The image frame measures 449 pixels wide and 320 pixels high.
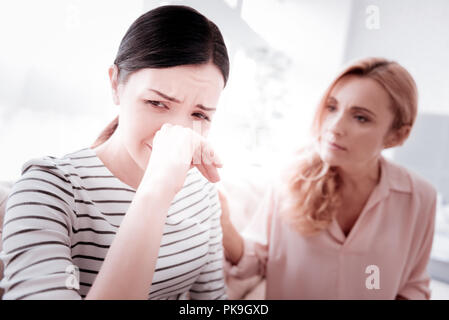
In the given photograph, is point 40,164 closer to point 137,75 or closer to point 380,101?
point 137,75

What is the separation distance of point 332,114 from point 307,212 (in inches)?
11.1

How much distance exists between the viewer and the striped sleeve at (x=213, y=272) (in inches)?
24.6

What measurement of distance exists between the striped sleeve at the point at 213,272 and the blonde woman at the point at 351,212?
8cm

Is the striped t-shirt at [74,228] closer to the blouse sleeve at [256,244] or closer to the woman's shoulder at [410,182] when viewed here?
the blouse sleeve at [256,244]

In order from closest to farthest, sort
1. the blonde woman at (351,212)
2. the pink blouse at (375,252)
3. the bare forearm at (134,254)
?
the bare forearm at (134,254), the blonde woman at (351,212), the pink blouse at (375,252)

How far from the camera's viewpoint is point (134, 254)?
1.09 feet

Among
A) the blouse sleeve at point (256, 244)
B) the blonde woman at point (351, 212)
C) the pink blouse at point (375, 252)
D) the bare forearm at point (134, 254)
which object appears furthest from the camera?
the blouse sleeve at point (256, 244)

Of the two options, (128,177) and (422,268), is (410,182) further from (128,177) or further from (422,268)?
(128,177)

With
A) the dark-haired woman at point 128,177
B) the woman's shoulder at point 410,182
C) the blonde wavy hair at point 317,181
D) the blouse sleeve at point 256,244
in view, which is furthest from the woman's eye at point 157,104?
the woman's shoulder at point 410,182

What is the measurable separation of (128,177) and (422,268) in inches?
29.6

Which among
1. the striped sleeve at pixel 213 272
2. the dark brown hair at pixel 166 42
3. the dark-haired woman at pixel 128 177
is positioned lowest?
the striped sleeve at pixel 213 272

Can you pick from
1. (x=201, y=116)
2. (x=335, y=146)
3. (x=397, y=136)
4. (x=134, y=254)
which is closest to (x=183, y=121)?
(x=201, y=116)
